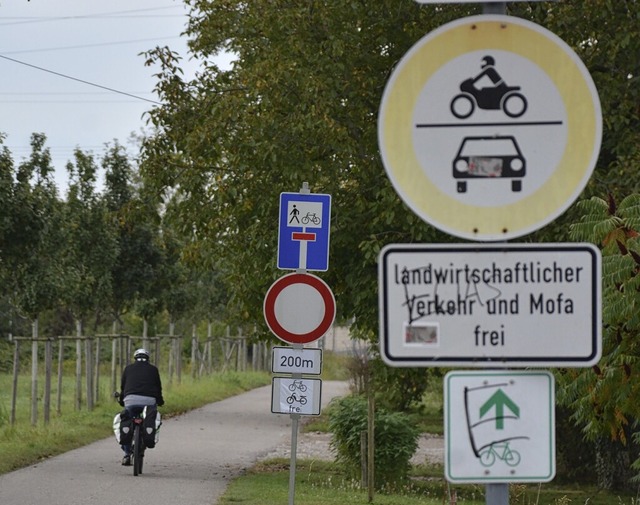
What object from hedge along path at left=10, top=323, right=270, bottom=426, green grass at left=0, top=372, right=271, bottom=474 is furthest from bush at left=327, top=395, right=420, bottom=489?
green grass at left=0, top=372, right=271, bottom=474

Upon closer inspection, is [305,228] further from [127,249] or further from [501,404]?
[127,249]

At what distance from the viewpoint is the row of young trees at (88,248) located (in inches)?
855

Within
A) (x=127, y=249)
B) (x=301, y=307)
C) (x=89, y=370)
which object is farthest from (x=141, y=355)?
(x=127, y=249)

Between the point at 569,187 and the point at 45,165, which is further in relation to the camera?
the point at 45,165

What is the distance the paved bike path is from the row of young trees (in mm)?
3351

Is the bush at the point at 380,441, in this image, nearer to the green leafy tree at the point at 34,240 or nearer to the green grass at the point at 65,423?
the green grass at the point at 65,423

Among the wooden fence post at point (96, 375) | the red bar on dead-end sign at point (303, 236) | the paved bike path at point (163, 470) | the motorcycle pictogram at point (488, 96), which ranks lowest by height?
the paved bike path at point (163, 470)

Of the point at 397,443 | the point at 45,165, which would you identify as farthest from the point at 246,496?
the point at 45,165

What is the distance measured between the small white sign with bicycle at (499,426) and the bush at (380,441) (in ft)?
48.1

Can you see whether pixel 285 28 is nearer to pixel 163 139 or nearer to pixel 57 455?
pixel 163 139

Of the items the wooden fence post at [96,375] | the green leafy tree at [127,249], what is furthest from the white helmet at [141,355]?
the green leafy tree at [127,249]

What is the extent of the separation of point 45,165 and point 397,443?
31.8ft

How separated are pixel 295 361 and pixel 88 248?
18.5 m

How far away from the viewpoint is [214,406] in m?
36.2
